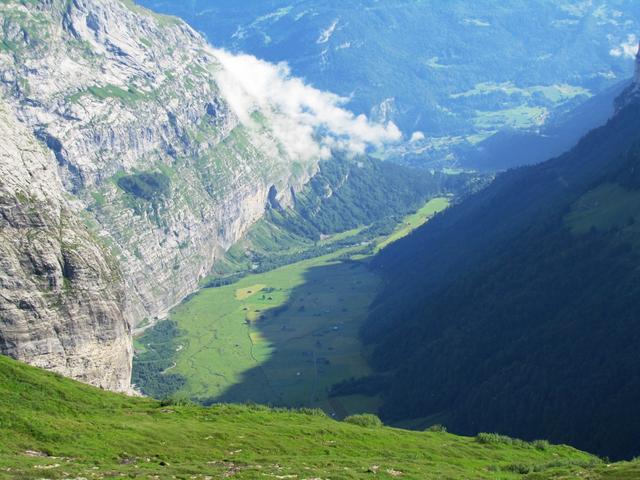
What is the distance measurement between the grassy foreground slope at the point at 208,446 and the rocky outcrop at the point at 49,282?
1496 inches

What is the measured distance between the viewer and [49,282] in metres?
162

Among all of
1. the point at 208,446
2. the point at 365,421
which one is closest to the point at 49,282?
the point at 365,421

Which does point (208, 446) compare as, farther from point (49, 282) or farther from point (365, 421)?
point (49, 282)

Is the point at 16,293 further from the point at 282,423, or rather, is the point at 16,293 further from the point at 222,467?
the point at 222,467

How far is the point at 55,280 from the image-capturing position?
163500 mm

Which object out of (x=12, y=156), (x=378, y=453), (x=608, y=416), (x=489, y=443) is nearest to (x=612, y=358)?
(x=608, y=416)

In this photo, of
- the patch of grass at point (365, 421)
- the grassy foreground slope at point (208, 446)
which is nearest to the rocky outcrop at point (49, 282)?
the grassy foreground slope at point (208, 446)

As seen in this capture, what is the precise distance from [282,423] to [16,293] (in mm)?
61552

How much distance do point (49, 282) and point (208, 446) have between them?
75.4 metres

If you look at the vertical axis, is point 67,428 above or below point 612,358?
below

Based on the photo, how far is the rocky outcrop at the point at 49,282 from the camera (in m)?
155

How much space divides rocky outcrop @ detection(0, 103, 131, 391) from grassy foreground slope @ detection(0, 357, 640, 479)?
38.0 metres

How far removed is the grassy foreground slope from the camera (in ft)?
285

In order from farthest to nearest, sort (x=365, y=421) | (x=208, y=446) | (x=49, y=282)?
1. (x=49, y=282)
2. (x=365, y=421)
3. (x=208, y=446)
